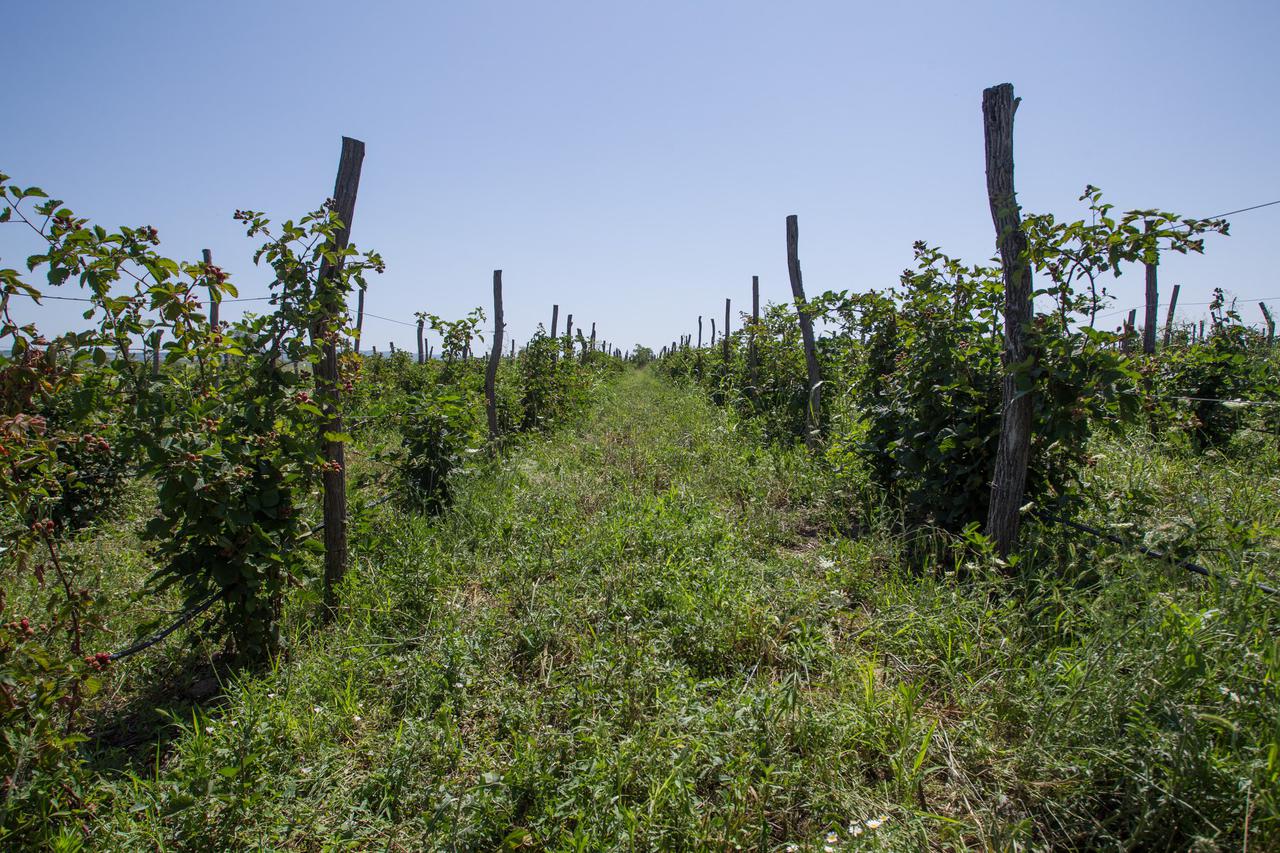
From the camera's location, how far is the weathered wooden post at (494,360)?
841 cm

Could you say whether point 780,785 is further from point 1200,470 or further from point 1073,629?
point 1200,470

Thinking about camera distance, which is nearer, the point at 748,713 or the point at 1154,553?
the point at 748,713

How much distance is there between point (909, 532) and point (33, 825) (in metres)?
4.50

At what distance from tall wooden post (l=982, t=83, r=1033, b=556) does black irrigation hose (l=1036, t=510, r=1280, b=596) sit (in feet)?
0.94

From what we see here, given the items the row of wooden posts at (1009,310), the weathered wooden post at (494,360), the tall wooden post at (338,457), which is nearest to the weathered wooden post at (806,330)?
the row of wooden posts at (1009,310)

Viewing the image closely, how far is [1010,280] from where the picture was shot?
3.32m

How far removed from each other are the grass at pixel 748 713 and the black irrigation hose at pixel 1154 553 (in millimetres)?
59

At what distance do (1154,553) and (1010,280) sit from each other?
5.20 feet

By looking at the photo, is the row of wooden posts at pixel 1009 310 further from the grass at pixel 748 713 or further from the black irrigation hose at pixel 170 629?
the black irrigation hose at pixel 170 629

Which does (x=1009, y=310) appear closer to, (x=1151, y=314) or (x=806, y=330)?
(x=806, y=330)

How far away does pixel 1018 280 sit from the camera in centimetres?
329

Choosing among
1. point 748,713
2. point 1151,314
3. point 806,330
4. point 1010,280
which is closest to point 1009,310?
point 1010,280

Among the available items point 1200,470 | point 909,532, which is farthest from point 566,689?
point 1200,470

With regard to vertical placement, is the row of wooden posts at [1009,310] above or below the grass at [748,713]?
above
